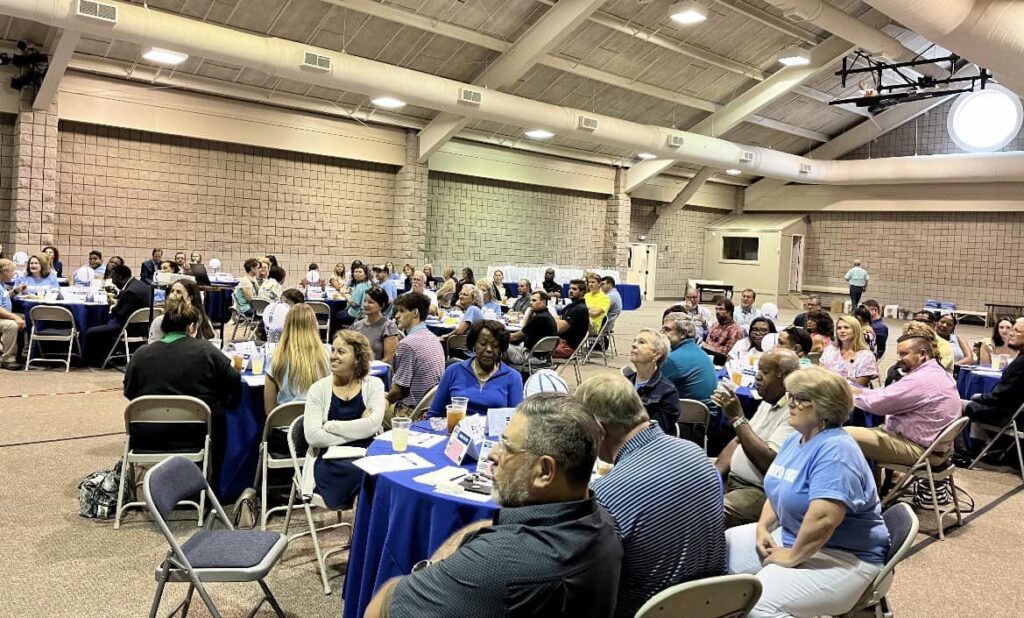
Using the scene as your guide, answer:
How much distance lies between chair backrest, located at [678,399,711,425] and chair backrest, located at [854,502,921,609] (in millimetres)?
1951

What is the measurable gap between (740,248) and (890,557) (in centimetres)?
2340

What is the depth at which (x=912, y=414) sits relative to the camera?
15.2 ft

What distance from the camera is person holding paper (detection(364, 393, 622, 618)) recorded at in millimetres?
1481

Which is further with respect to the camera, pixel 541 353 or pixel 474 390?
pixel 541 353

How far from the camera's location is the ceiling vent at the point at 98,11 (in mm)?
9445

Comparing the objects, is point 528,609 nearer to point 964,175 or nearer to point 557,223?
point 557,223

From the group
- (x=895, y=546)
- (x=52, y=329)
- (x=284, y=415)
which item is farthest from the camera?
(x=52, y=329)

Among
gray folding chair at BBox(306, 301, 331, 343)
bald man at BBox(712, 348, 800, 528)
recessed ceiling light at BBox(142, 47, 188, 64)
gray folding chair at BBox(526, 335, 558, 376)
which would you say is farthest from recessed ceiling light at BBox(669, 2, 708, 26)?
bald man at BBox(712, 348, 800, 528)

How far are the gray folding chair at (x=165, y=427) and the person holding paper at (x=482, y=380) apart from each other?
1207 mm

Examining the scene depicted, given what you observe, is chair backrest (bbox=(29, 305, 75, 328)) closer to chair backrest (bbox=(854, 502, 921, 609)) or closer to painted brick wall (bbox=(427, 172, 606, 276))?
chair backrest (bbox=(854, 502, 921, 609))

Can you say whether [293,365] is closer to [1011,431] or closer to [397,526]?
[397,526]

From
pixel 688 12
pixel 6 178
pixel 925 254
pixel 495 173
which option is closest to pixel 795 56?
pixel 688 12

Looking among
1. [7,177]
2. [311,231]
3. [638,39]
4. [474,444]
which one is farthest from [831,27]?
[7,177]

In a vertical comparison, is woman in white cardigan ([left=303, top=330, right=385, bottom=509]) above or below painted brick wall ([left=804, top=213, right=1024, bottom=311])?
below
